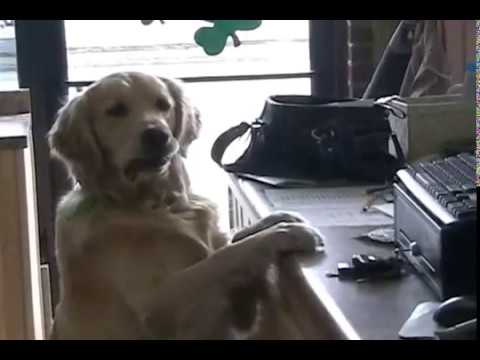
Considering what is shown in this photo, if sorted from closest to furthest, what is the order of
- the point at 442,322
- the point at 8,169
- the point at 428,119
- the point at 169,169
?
the point at 442,322
the point at 169,169
the point at 428,119
the point at 8,169

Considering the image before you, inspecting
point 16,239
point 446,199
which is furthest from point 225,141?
point 446,199

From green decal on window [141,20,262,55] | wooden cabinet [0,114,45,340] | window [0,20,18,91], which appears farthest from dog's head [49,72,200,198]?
window [0,20,18,91]

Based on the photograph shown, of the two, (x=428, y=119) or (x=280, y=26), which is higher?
(x=280, y=26)

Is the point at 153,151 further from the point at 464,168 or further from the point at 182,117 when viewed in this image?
the point at 464,168

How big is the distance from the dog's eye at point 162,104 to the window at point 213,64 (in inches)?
53.1

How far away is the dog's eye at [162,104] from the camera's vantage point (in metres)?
1.68

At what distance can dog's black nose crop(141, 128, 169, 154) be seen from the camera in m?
1.59

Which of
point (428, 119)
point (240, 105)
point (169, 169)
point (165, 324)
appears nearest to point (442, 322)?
point (165, 324)

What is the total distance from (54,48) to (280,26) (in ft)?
2.58

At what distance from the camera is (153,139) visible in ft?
5.21
